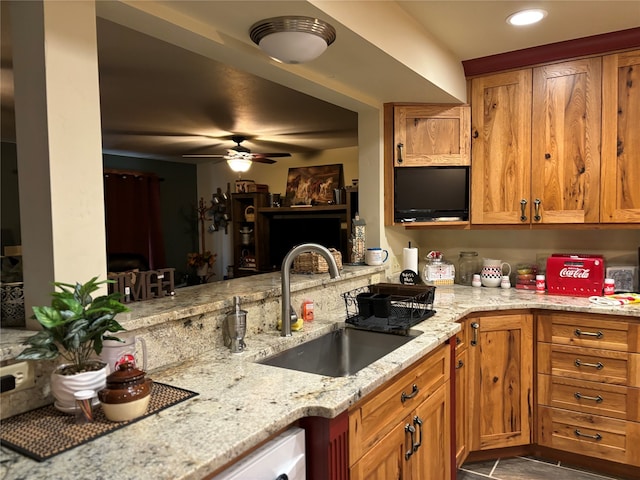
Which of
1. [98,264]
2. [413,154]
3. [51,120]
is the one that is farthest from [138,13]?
[413,154]

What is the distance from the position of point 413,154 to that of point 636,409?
180cm

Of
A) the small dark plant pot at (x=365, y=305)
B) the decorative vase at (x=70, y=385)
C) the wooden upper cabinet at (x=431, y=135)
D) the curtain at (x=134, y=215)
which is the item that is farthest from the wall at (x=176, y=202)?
the decorative vase at (x=70, y=385)

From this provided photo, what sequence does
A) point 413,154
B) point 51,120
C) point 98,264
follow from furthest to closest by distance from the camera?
point 413,154 < point 98,264 < point 51,120

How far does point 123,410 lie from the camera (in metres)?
1.08

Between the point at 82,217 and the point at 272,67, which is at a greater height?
the point at 272,67

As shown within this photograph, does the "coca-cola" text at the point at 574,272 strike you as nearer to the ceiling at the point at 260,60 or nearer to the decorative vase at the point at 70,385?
the ceiling at the point at 260,60

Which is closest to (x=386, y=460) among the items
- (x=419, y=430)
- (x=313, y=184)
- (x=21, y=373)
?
(x=419, y=430)

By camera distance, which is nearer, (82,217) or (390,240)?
(82,217)

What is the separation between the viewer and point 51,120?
119cm

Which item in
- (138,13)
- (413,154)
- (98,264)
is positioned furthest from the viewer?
(413,154)

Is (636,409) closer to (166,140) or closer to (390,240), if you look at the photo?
(390,240)

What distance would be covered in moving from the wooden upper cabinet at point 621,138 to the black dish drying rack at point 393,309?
1191 mm

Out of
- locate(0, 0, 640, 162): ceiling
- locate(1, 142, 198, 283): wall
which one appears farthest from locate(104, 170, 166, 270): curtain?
locate(0, 0, 640, 162): ceiling

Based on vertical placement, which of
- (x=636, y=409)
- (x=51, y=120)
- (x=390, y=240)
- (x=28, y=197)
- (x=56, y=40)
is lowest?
(x=636, y=409)
